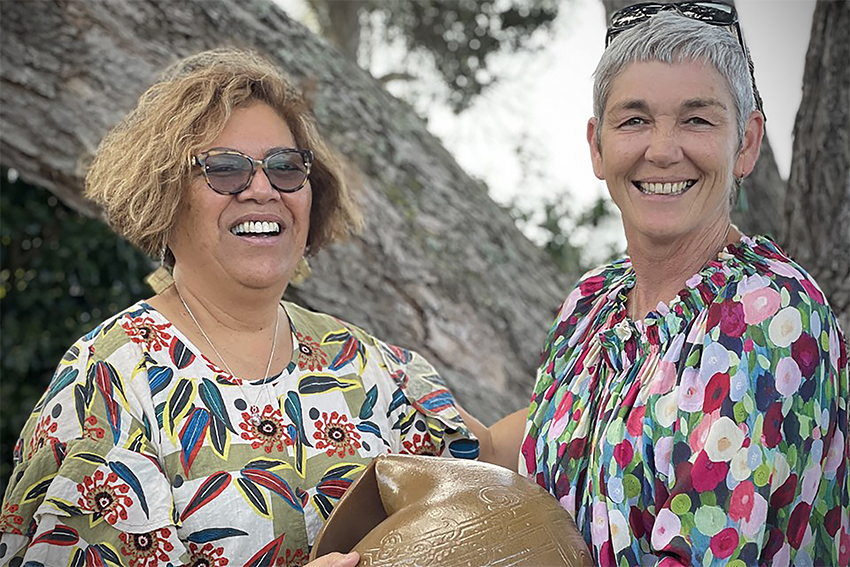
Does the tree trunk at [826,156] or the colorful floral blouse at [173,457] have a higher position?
the tree trunk at [826,156]

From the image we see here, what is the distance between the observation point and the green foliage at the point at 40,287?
5059 mm

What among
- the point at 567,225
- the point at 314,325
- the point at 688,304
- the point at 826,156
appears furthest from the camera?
the point at 567,225

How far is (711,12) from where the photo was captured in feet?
6.45

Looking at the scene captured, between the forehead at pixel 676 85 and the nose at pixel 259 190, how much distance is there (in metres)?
0.89

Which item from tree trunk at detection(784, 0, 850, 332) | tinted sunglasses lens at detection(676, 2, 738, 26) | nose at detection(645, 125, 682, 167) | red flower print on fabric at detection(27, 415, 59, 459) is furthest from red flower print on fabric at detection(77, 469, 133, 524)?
tree trunk at detection(784, 0, 850, 332)

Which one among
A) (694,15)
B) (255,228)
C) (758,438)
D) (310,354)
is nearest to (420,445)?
(310,354)

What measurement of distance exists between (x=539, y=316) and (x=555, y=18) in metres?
4.06

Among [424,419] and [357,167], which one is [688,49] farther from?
[357,167]

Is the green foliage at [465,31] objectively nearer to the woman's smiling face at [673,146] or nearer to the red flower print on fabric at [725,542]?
the woman's smiling face at [673,146]

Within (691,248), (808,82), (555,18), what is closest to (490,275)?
(808,82)

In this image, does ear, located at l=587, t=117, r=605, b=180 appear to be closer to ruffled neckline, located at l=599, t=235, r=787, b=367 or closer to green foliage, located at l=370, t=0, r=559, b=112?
ruffled neckline, located at l=599, t=235, r=787, b=367

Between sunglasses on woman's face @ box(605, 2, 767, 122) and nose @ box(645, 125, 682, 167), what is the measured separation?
226mm

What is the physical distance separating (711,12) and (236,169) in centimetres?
111

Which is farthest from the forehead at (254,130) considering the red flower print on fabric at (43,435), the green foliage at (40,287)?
the green foliage at (40,287)
